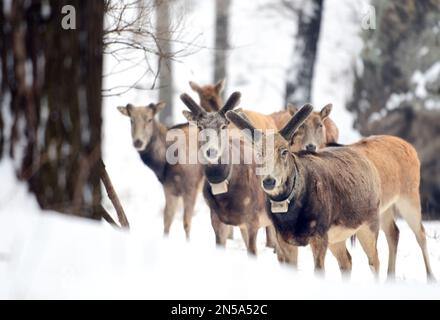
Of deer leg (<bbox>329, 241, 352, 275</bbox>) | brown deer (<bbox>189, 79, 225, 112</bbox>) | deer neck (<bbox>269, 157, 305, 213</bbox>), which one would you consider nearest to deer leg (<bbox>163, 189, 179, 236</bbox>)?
brown deer (<bbox>189, 79, 225, 112</bbox>)

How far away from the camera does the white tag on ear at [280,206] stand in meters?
8.99

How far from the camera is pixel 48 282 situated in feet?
17.7

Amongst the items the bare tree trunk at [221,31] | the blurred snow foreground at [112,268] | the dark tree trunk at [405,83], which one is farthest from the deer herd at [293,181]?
the bare tree trunk at [221,31]

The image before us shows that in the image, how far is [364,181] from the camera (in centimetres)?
996

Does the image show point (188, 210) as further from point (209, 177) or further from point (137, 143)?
point (209, 177)

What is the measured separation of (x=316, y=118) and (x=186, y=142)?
2.35 metres

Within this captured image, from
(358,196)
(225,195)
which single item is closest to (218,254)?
(358,196)

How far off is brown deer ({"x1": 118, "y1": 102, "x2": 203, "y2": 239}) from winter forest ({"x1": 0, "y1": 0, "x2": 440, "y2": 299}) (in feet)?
0.07

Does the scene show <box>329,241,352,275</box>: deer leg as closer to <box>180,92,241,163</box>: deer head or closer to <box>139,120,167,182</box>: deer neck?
<box>180,92,241,163</box>: deer head

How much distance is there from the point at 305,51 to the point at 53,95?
14205 millimetres

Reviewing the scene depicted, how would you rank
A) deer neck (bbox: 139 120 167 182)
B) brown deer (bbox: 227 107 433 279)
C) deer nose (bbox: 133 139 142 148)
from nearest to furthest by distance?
brown deer (bbox: 227 107 433 279), deer nose (bbox: 133 139 142 148), deer neck (bbox: 139 120 167 182)

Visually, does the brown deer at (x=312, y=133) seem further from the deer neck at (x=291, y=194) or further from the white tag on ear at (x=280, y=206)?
the white tag on ear at (x=280, y=206)

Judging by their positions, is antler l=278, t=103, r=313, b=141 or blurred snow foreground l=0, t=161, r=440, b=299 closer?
blurred snow foreground l=0, t=161, r=440, b=299

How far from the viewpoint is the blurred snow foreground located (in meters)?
5.41
